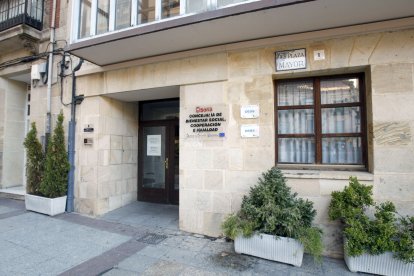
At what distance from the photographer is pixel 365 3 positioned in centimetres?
321

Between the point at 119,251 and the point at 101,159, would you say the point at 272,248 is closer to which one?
the point at 119,251

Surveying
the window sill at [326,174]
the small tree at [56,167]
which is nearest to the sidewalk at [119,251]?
the small tree at [56,167]

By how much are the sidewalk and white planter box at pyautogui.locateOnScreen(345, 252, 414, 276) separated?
0.16 metres

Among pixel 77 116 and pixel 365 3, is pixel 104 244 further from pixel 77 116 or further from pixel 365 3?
pixel 365 3

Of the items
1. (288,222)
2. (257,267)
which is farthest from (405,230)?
(257,267)

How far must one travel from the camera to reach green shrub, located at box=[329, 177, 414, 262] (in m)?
2.99

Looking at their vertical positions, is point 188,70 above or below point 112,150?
above

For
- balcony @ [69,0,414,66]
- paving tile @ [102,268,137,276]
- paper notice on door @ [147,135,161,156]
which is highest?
balcony @ [69,0,414,66]

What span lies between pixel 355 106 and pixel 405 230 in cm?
199

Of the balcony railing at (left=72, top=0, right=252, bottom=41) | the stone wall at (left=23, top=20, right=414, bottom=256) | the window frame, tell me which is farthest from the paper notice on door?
the window frame

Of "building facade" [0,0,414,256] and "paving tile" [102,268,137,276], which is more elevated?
"building facade" [0,0,414,256]

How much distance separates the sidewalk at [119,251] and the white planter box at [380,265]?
0.54 ft

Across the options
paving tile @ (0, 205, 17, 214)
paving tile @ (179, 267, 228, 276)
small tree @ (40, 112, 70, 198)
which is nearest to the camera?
paving tile @ (179, 267, 228, 276)

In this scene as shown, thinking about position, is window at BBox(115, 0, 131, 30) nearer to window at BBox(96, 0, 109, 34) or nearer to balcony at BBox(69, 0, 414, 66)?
balcony at BBox(69, 0, 414, 66)
